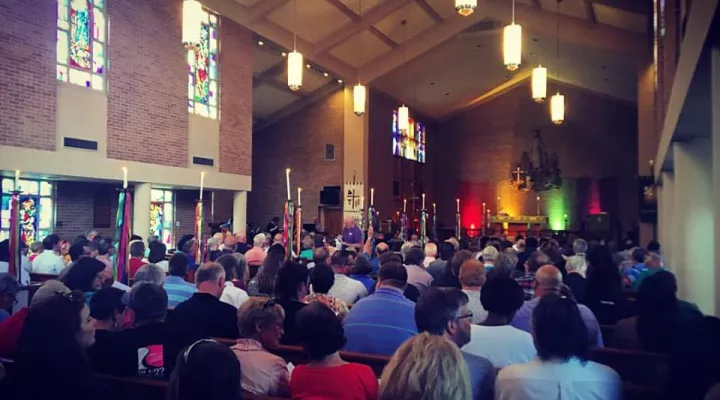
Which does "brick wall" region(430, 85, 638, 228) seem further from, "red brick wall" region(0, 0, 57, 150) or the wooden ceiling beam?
"red brick wall" region(0, 0, 57, 150)

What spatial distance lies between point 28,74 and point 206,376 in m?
9.12

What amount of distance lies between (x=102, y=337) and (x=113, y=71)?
8926 millimetres

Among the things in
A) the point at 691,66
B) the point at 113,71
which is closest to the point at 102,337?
the point at 691,66

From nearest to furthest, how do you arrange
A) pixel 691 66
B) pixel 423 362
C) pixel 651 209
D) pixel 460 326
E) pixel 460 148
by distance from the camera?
pixel 423 362
pixel 460 326
pixel 691 66
pixel 651 209
pixel 460 148

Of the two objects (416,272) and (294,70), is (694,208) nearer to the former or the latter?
(416,272)

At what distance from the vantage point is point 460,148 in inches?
1033

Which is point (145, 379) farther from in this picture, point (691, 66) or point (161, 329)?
point (691, 66)

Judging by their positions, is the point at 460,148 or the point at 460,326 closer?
the point at 460,326

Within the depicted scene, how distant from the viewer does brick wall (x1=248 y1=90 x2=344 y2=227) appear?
764 inches

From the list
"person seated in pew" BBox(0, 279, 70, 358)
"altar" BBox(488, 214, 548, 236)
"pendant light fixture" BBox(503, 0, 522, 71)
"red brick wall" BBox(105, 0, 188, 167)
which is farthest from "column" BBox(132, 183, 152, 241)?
"altar" BBox(488, 214, 548, 236)

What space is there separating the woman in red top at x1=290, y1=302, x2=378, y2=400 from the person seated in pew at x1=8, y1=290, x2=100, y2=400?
88cm

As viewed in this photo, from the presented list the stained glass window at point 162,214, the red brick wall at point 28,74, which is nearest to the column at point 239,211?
the stained glass window at point 162,214

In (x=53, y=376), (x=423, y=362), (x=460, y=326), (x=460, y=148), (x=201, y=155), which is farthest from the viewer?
(x=460, y=148)

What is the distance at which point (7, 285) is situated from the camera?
450 centimetres
